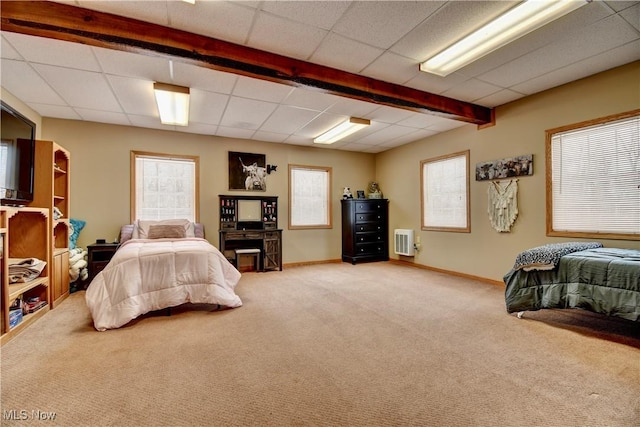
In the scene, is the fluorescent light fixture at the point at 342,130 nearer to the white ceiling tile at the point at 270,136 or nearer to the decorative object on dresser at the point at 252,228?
the white ceiling tile at the point at 270,136

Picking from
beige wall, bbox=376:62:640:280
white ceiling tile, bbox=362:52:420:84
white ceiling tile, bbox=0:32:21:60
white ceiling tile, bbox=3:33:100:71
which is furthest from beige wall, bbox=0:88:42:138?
beige wall, bbox=376:62:640:280

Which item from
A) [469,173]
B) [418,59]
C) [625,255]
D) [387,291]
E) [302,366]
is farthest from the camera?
[469,173]

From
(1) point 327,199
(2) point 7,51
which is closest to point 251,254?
(1) point 327,199

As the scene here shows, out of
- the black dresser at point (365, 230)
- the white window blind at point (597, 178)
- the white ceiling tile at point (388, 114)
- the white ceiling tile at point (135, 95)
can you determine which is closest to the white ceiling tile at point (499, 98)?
the white window blind at point (597, 178)

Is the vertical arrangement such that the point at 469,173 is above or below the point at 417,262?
above

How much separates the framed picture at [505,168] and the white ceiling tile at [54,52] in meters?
5.05

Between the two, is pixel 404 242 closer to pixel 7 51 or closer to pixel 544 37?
pixel 544 37

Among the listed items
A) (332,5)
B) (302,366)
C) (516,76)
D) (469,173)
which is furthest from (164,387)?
(469,173)

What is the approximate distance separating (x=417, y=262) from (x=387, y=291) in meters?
2.08

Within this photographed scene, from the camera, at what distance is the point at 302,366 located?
2.06 m

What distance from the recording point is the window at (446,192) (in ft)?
16.5

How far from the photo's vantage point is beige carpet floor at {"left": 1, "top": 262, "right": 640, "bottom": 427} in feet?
5.16

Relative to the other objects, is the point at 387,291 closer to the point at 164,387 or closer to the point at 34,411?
the point at 164,387

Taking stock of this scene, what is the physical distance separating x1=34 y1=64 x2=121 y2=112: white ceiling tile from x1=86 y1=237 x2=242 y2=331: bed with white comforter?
193 centimetres
